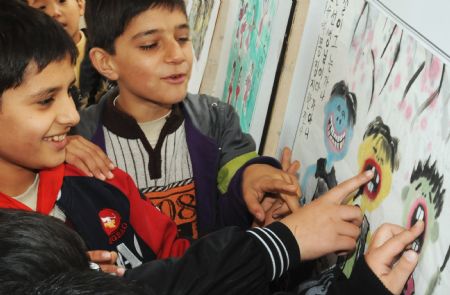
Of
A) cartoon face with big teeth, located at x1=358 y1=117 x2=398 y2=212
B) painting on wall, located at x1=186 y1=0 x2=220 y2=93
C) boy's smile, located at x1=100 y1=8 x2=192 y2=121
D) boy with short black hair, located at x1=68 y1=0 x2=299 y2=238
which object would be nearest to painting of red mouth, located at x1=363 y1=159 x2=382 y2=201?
cartoon face with big teeth, located at x1=358 y1=117 x2=398 y2=212

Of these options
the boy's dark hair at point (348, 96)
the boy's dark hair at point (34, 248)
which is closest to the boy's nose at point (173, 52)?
the boy's dark hair at point (348, 96)

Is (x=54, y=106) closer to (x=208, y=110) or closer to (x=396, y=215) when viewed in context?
(x=208, y=110)

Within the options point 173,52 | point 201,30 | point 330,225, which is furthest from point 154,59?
point 201,30

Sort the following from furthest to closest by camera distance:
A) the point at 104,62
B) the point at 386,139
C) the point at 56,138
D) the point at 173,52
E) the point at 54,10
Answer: the point at 54,10
the point at 104,62
the point at 173,52
the point at 56,138
the point at 386,139

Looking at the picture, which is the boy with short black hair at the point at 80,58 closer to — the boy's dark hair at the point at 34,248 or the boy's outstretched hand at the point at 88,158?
the boy's outstretched hand at the point at 88,158

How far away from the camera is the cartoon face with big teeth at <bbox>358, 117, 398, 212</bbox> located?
71 centimetres

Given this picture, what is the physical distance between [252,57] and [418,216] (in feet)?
2.48

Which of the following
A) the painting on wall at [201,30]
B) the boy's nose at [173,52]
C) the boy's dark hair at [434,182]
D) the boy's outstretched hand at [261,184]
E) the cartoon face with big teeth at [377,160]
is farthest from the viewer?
the painting on wall at [201,30]

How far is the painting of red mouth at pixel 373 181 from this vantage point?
742 mm

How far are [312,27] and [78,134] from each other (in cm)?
49

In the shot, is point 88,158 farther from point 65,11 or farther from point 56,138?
point 65,11

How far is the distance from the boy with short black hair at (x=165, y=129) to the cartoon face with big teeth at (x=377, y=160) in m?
0.36

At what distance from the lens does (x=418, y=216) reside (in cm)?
65

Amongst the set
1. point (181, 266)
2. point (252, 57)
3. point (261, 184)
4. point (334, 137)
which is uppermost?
point (252, 57)
